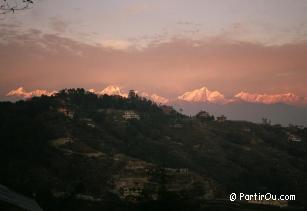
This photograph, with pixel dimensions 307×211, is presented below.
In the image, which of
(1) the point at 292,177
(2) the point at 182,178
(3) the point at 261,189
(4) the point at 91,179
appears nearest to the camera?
(4) the point at 91,179

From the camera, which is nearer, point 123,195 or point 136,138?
point 123,195

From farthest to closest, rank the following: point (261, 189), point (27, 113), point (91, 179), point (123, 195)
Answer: point (27, 113) < point (261, 189) < point (91, 179) < point (123, 195)

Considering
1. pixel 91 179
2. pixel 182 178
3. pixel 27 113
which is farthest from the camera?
pixel 27 113

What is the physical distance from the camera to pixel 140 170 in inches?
6053

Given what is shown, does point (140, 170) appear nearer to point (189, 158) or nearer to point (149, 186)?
point (149, 186)

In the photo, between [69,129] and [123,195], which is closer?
[123,195]

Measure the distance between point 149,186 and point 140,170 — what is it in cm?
1953

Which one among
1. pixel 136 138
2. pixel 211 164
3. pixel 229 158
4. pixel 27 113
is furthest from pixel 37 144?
pixel 229 158

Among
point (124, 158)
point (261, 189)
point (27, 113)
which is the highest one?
point (27, 113)

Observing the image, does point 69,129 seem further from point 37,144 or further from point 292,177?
point 292,177

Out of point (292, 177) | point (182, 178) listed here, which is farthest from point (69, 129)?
point (292, 177)

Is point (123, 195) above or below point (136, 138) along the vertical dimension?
below

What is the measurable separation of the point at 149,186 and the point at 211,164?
51151mm

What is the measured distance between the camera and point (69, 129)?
18162cm
